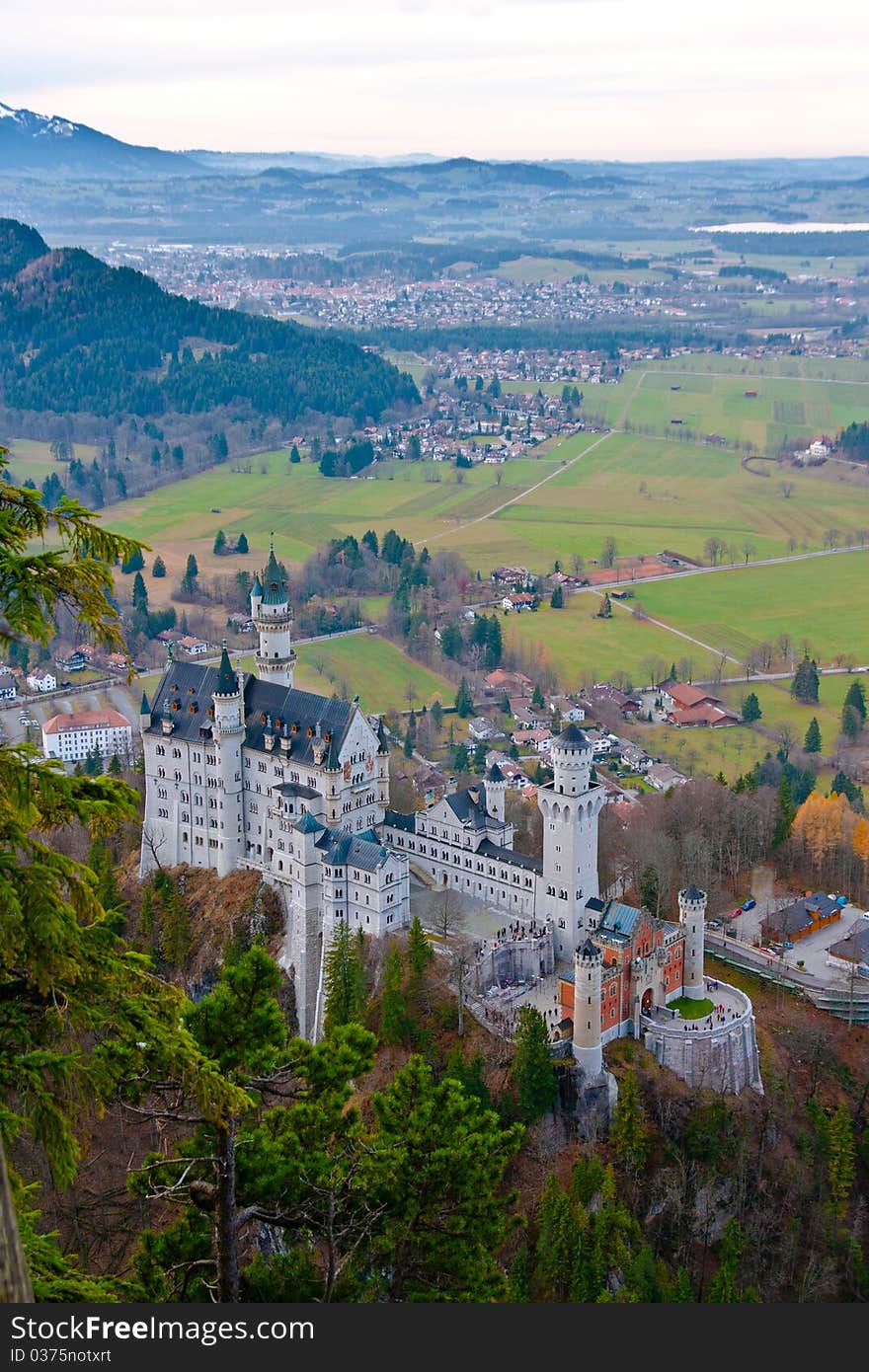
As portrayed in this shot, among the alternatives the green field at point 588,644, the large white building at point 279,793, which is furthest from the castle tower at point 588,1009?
the green field at point 588,644

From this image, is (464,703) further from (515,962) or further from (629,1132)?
(629,1132)

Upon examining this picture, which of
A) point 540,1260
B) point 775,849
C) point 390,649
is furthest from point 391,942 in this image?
point 390,649

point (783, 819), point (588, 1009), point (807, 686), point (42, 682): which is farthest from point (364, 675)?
point (588, 1009)

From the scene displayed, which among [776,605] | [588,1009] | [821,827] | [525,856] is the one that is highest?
[525,856]

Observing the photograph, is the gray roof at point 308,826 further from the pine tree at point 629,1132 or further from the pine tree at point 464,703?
the pine tree at point 464,703

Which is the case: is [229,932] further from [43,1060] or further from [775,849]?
[43,1060]

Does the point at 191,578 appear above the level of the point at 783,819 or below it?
below
